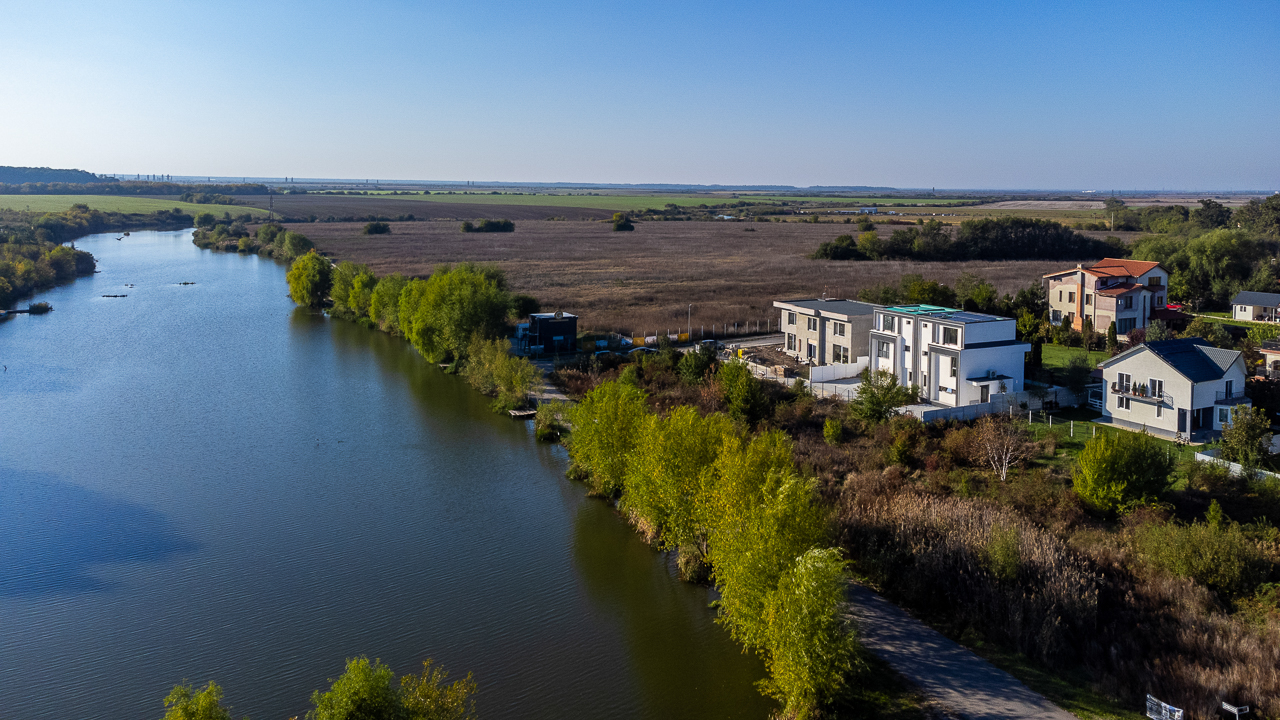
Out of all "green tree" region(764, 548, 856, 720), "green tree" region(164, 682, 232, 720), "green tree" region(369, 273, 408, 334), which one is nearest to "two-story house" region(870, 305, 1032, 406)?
"green tree" region(764, 548, 856, 720)

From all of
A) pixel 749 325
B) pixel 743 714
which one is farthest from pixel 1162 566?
pixel 749 325

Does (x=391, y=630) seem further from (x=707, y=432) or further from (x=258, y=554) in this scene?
(x=707, y=432)

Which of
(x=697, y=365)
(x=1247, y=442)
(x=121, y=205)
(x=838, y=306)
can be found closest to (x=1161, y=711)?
(x=1247, y=442)

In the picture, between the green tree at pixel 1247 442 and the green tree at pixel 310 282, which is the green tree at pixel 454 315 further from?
the green tree at pixel 1247 442

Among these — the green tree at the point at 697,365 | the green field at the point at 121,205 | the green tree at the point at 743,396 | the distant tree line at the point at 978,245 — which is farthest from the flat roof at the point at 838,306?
the green field at the point at 121,205

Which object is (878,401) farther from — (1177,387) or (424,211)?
(424,211)

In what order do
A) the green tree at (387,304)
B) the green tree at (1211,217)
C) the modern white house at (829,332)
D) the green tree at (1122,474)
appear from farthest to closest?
the green tree at (1211,217), the green tree at (387,304), the modern white house at (829,332), the green tree at (1122,474)
